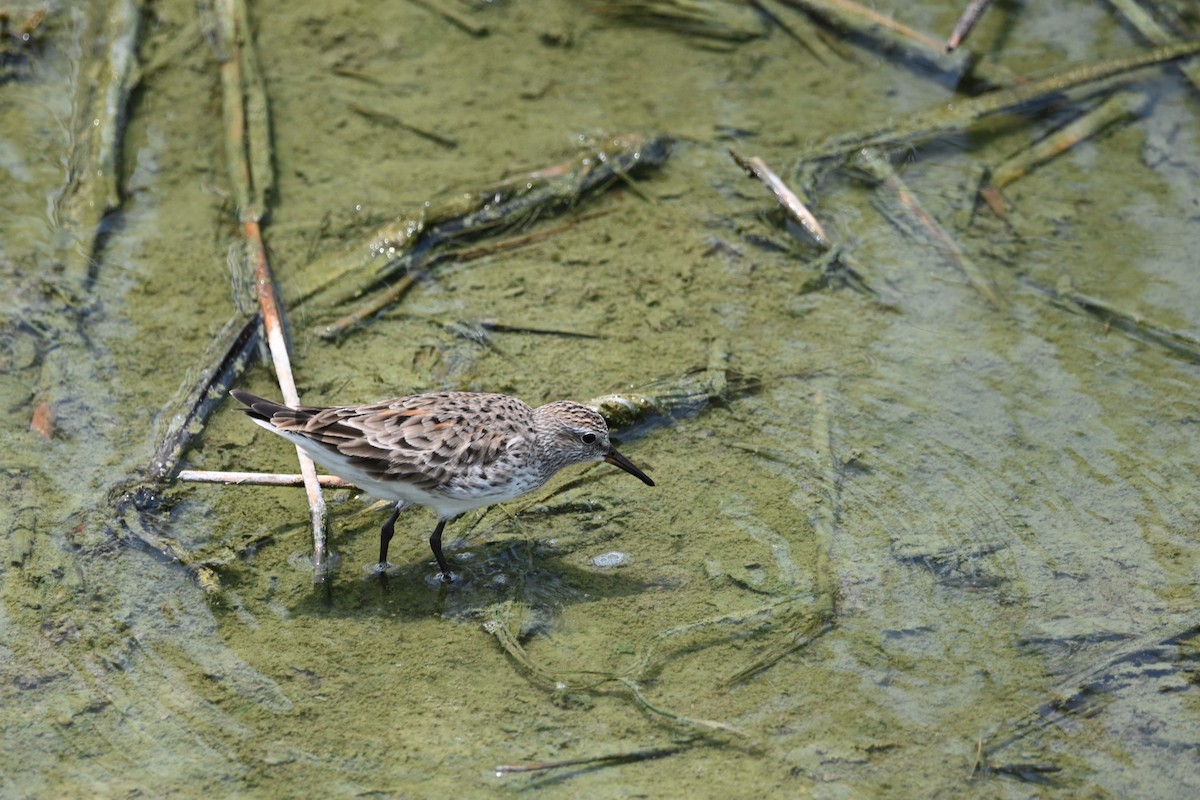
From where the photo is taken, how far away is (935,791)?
5.36 meters

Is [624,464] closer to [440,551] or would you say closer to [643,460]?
[643,460]

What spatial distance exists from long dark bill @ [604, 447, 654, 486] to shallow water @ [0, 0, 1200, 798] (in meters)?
0.25

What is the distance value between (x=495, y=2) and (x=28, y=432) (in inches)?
239

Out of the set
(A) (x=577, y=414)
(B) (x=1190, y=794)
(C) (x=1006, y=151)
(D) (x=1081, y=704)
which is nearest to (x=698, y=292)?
(A) (x=577, y=414)

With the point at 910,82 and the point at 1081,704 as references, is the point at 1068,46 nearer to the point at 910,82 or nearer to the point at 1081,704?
the point at 910,82

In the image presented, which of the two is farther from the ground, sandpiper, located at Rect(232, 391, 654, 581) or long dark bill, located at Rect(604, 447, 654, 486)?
sandpiper, located at Rect(232, 391, 654, 581)

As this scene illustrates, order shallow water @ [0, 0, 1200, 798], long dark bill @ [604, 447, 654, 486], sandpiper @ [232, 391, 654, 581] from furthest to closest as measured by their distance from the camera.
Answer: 1. long dark bill @ [604, 447, 654, 486]
2. sandpiper @ [232, 391, 654, 581]
3. shallow water @ [0, 0, 1200, 798]

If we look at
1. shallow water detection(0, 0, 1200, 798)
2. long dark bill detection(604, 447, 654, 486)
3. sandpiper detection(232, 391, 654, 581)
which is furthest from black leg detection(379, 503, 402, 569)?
long dark bill detection(604, 447, 654, 486)

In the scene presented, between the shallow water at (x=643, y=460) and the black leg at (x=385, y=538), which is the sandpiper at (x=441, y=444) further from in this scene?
the shallow water at (x=643, y=460)

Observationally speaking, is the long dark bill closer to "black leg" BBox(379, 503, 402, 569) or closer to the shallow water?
the shallow water

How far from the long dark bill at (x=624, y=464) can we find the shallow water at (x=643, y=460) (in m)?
0.25

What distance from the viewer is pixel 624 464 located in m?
6.80

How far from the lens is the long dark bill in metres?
6.79

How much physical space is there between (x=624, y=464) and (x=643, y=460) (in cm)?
43
